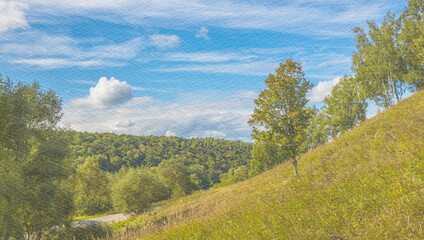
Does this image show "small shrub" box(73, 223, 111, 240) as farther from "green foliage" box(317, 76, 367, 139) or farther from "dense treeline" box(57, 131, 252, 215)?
"green foliage" box(317, 76, 367, 139)

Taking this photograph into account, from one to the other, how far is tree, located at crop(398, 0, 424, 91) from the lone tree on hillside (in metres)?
28.3

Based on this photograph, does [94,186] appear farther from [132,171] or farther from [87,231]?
[87,231]

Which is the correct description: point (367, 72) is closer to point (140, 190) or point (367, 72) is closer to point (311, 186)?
point (311, 186)

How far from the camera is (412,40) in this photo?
1312 inches

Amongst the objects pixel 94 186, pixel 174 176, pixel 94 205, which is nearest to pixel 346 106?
pixel 174 176

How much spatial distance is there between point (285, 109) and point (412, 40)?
32.5 m

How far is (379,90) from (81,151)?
127 m

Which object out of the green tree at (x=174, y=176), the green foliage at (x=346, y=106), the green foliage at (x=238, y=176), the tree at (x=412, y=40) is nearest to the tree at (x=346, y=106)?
the green foliage at (x=346, y=106)

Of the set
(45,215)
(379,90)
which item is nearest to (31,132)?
(45,215)

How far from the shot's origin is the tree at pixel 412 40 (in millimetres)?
32609

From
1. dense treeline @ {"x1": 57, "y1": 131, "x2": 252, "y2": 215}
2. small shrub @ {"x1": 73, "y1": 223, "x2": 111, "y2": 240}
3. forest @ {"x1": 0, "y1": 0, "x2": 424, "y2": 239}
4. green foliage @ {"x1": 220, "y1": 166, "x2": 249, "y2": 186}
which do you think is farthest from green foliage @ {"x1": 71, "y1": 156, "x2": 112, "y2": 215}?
small shrub @ {"x1": 73, "y1": 223, "x2": 111, "y2": 240}

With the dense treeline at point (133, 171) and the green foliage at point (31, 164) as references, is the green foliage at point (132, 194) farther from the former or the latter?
the green foliage at point (31, 164)

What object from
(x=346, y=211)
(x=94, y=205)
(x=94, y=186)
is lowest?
(x=94, y=205)

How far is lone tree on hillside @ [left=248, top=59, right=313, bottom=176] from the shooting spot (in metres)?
14.8
